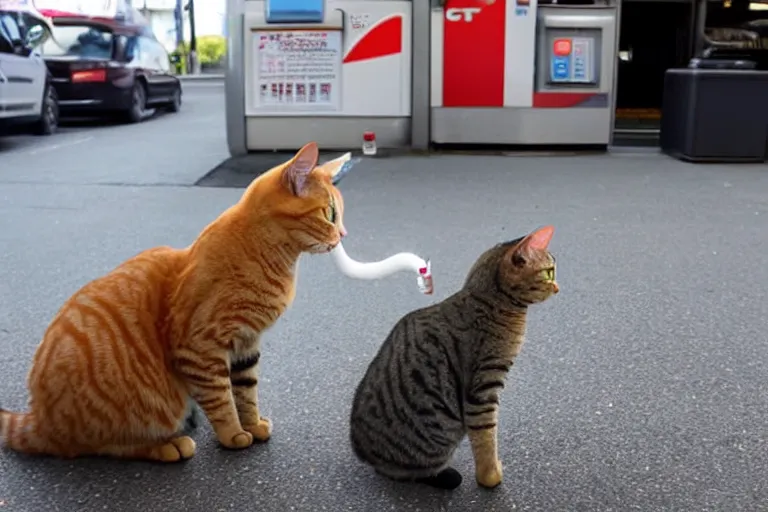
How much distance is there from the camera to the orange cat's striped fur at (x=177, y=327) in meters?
2.17

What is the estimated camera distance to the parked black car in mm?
11234

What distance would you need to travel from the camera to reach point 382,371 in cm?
219

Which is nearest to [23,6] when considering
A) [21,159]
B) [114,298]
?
[21,159]

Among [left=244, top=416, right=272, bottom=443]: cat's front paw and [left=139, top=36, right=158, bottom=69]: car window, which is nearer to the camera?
[left=244, top=416, right=272, bottom=443]: cat's front paw

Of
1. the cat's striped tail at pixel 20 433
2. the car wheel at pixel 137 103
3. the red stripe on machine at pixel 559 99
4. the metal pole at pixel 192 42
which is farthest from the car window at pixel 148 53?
the metal pole at pixel 192 42

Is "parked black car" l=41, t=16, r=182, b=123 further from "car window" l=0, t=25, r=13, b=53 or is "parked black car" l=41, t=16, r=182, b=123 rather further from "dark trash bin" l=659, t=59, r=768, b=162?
"dark trash bin" l=659, t=59, r=768, b=162

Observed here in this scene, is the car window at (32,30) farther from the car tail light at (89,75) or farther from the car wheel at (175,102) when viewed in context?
the car wheel at (175,102)

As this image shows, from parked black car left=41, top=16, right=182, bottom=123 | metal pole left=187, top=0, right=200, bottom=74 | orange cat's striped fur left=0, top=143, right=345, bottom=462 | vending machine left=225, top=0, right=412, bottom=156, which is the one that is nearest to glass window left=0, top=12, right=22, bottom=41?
parked black car left=41, top=16, right=182, bottom=123

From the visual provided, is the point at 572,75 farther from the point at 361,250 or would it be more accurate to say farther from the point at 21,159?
the point at 21,159

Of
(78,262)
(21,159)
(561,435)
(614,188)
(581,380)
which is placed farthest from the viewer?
(21,159)

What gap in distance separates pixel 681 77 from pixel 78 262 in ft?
18.9

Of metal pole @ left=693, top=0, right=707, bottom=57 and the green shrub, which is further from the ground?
the green shrub

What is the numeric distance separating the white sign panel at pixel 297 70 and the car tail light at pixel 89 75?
420 centimetres

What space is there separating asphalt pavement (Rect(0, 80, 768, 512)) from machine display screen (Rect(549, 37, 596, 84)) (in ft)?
3.35
